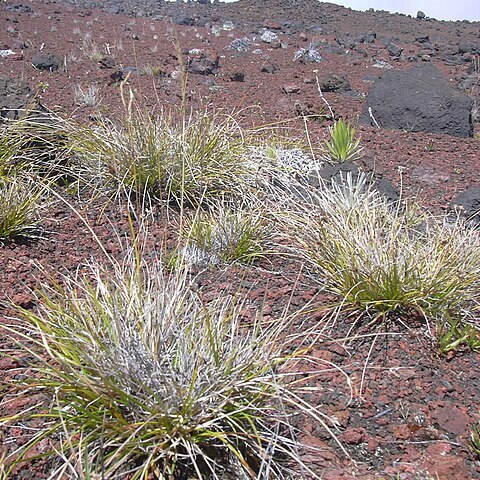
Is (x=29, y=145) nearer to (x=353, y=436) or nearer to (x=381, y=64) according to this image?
(x=353, y=436)

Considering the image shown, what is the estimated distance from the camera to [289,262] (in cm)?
338

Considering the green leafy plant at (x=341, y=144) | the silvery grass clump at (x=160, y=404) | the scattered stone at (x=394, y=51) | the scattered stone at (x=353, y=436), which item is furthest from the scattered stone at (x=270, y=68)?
the scattered stone at (x=353, y=436)

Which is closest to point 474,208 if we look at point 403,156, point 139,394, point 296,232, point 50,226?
point 403,156

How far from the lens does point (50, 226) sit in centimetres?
358

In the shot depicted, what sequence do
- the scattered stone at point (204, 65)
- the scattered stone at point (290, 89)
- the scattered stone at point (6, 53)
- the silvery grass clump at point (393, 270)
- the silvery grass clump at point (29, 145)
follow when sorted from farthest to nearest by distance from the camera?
the scattered stone at point (204, 65) → the scattered stone at point (6, 53) → the scattered stone at point (290, 89) → the silvery grass clump at point (29, 145) → the silvery grass clump at point (393, 270)

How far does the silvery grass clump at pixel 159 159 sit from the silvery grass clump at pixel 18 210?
1.81 feet

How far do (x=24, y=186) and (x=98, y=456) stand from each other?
2326 millimetres

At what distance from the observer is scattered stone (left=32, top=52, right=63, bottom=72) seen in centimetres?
781

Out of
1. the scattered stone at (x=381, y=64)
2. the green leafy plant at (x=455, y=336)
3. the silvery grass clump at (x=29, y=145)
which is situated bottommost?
the green leafy plant at (x=455, y=336)

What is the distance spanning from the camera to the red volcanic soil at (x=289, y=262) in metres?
2.06

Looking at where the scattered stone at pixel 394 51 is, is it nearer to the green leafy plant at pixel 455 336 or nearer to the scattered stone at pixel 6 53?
the scattered stone at pixel 6 53

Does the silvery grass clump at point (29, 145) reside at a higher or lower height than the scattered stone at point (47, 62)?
lower

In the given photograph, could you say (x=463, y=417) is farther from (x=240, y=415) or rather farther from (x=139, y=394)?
(x=139, y=394)

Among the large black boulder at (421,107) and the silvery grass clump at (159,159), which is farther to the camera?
the large black boulder at (421,107)
